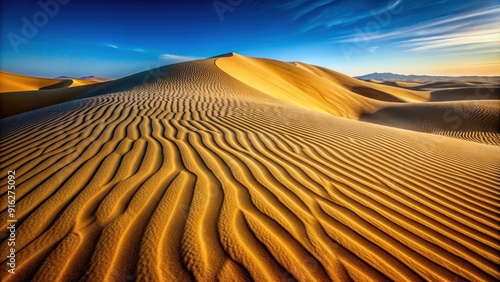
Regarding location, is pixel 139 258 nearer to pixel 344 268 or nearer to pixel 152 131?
pixel 344 268

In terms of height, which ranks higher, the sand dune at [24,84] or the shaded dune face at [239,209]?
the shaded dune face at [239,209]

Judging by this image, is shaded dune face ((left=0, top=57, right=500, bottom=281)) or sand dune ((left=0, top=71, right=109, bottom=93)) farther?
sand dune ((left=0, top=71, right=109, bottom=93))

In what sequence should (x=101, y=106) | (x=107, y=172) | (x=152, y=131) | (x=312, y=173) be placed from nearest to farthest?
(x=107, y=172) → (x=312, y=173) → (x=152, y=131) → (x=101, y=106)

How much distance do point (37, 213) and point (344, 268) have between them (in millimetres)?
2237

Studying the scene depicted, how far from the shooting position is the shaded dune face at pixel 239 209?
1429mm

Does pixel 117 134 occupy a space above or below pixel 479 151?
above

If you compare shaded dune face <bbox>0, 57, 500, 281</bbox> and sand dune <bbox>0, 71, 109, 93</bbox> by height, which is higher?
shaded dune face <bbox>0, 57, 500, 281</bbox>

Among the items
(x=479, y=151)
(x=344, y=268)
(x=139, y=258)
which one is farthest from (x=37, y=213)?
(x=479, y=151)

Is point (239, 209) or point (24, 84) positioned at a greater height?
point (239, 209)

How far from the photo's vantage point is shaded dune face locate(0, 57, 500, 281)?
56.2 inches

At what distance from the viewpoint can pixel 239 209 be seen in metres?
1.91

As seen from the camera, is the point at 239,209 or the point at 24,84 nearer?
the point at 239,209

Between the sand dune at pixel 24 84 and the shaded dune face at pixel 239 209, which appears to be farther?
the sand dune at pixel 24 84

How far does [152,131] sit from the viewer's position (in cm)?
387
